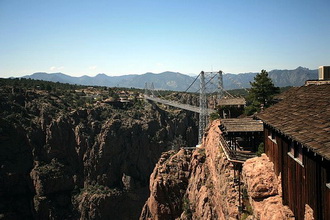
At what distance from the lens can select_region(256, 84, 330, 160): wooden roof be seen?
7902 millimetres

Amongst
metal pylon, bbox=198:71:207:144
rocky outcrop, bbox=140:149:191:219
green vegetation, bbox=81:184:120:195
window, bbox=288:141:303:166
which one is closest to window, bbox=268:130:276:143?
window, bbox=288:141:303:166

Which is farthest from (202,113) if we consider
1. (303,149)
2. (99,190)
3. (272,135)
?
(303,149)

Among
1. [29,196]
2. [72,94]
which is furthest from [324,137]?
[72,94]

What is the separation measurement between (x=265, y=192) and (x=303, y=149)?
3.87 m

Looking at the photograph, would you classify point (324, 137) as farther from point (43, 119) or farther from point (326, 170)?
point (43, 119)

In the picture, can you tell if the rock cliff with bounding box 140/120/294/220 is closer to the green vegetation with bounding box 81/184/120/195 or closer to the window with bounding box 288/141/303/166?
the window with bounding box 288/141/303/166

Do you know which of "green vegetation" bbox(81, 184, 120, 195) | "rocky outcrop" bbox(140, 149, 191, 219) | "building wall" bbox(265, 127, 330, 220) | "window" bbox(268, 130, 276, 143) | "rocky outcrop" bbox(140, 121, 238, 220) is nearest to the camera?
"building wall" bbox(265, 127, 330, 220)

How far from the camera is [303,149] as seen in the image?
8.98m

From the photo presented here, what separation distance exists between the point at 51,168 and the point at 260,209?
54.4 metres

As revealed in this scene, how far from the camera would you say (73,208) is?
55.2 metres

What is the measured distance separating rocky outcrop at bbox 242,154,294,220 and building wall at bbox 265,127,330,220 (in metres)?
0.36

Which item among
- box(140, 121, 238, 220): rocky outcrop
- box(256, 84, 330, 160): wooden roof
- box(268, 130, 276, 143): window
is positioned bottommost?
box(140, 121, 238, 220): rocky outcrop

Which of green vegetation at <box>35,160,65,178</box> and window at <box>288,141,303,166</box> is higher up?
window at <box>288,141,303,166</box>

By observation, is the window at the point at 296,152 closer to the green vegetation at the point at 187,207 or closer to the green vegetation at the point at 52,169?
the green vegetation at the point at 187,207
